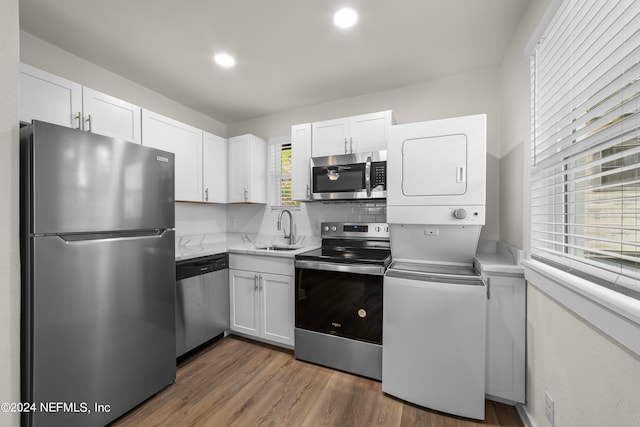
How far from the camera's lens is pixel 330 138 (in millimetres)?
2527

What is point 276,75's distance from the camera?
7.84 feet

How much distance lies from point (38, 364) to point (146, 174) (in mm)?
1106

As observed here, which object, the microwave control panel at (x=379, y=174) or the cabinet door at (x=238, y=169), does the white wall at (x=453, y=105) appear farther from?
the cabinet door at (x=238, y=169)

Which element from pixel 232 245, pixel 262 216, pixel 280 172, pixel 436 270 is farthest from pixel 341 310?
pixel 280 172

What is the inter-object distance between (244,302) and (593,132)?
2.70 metres

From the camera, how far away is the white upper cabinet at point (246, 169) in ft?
10.1

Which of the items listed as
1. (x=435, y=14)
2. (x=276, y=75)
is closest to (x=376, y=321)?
(x=435, y=14)

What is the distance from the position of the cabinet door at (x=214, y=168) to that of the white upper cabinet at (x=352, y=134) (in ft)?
4.01

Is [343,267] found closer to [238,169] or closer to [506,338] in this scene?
[506,338]

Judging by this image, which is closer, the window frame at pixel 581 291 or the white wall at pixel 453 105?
the window frame at pixel 581 291

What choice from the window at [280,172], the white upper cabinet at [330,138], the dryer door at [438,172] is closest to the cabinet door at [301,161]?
the white upper cabinet at [330,138]

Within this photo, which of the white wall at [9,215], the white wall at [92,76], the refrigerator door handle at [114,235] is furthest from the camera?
the white wall at [92,76]

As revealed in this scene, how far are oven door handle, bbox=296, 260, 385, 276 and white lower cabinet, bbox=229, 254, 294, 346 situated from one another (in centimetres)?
20

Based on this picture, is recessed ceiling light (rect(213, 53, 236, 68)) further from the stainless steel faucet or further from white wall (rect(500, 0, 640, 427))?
white wall (rect(500, 0, 640, 427))
